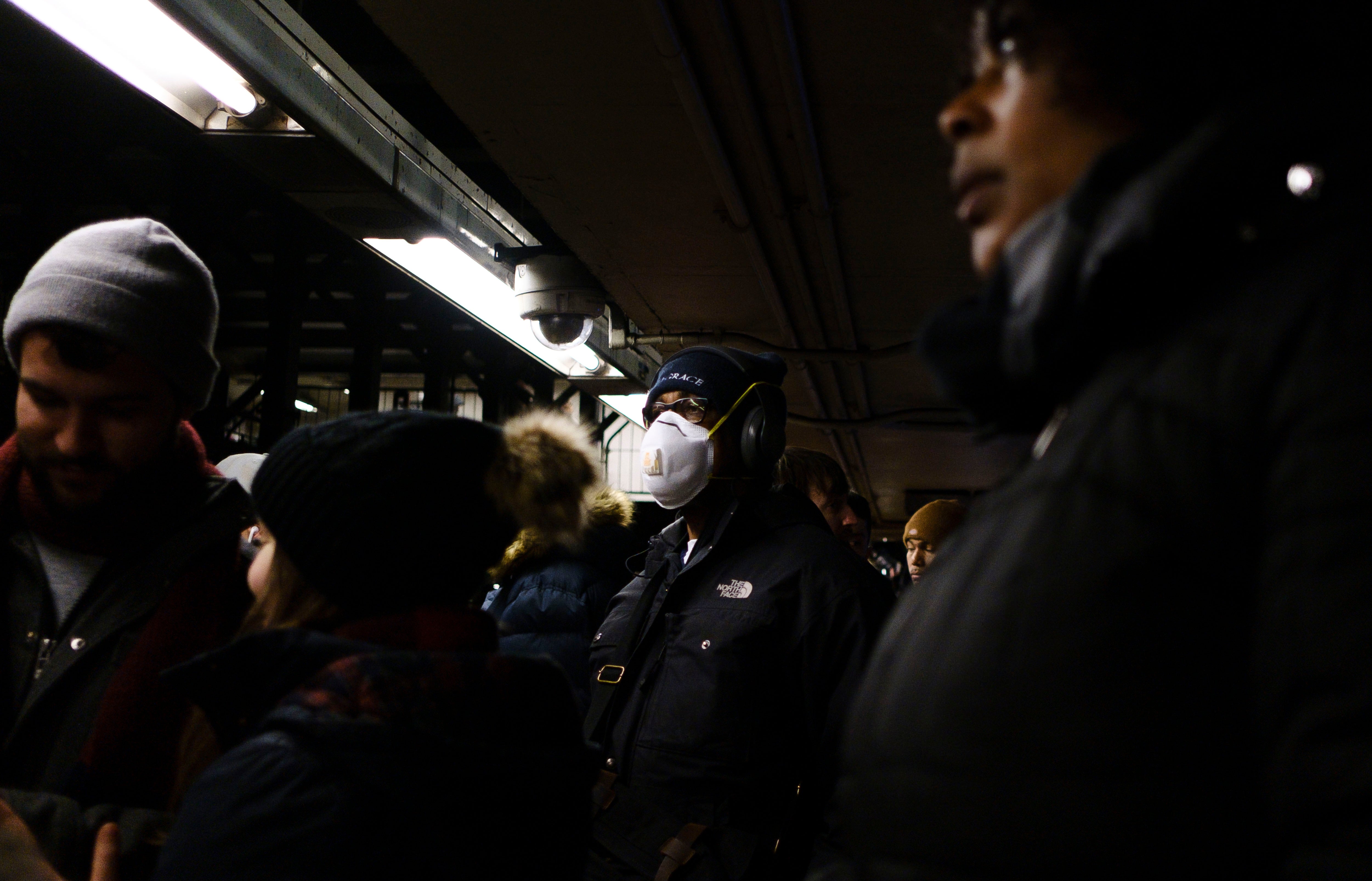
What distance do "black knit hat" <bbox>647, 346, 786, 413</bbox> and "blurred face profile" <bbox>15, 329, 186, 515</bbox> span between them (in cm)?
150

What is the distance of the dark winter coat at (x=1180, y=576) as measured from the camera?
1.88 feet

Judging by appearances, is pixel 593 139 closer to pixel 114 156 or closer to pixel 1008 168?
pixel 1008 168

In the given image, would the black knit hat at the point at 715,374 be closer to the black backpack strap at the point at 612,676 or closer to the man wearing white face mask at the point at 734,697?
the man wearing white face mask at the point at 734,697

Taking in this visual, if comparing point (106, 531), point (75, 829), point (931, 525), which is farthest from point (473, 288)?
point (75, 829)

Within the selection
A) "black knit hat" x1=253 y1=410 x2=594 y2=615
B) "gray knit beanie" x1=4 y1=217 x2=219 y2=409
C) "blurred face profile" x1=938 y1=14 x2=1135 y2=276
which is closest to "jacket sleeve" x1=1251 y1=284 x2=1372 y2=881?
"blurred face profile" x1=938 y1=14 x2=1135 y2=276

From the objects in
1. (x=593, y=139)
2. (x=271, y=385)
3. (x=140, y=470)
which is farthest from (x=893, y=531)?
(x=140, y=470)

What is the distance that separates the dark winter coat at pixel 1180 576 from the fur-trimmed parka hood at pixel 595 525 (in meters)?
3.08

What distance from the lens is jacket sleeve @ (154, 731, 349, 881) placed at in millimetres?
1065

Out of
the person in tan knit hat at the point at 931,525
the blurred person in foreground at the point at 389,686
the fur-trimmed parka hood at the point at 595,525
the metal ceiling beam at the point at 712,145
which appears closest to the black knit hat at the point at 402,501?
the blurred person in foreground at the point at 389,686

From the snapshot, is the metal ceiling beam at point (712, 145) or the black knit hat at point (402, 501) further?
the metal ceiling beam at point (712, 145)

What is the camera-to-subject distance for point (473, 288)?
522cm

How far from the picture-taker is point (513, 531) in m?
1.44

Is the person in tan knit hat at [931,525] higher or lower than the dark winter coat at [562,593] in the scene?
higher

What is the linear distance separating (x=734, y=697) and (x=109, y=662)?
1.24m
